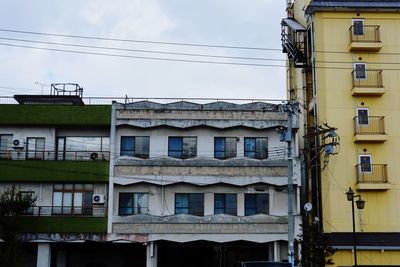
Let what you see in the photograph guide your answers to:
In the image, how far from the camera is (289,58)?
43.9 metres

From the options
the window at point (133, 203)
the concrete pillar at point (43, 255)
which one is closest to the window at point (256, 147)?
the window at point (133, 203)

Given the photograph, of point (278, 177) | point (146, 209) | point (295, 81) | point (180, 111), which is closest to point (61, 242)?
point (146, 209)

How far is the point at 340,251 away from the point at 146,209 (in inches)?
456

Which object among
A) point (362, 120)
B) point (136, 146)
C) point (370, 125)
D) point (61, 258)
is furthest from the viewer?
point (61, 258)

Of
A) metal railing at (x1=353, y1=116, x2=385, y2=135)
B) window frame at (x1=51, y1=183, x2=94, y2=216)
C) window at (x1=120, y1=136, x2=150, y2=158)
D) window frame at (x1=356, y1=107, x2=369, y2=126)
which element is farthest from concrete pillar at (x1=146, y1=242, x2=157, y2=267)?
window frame at (x1=356, y1=107, x2=369, y2=126)

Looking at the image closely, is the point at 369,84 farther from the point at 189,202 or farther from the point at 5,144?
the point at 5,144

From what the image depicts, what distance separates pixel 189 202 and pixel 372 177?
36.0 ft

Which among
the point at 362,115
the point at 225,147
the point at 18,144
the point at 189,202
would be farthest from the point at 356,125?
the point at 18,144

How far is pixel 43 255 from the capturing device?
35938 millimetres

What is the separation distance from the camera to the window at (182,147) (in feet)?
125

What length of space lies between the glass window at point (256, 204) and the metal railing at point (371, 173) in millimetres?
5621

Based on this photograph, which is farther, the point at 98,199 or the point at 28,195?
the point at 98,199

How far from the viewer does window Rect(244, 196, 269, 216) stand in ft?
123

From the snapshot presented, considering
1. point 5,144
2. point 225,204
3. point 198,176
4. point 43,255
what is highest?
point 5,144
